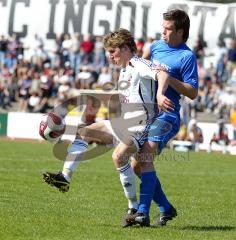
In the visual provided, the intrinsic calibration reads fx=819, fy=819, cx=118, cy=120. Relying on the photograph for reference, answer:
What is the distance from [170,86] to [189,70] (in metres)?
0.26

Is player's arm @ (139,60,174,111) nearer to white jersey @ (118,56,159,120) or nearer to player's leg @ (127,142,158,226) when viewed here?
white jersey @ (118,56,159,120)

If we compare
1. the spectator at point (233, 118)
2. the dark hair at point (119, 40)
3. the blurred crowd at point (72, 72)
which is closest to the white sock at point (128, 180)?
the dark hair at point (119, 40)

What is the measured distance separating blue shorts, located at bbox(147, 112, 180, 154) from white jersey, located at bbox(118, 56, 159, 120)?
12 centimetres

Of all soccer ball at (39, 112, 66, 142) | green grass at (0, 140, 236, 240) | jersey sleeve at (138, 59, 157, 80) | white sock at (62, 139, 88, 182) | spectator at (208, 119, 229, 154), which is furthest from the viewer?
spectator at (208, 119, 229, 154)

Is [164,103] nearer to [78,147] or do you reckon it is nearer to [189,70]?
[189,70]

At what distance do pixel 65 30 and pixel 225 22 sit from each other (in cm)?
596

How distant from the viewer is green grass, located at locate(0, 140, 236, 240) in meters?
7.75

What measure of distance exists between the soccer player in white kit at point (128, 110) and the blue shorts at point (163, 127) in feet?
0.20

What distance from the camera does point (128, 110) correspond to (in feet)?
27.3

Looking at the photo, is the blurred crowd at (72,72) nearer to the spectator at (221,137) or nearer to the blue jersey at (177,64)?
the spectator at (221,137)

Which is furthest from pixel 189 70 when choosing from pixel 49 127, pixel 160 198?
pixel 49 127

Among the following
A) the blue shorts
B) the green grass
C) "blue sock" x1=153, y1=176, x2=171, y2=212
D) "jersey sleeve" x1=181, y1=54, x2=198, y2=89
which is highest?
"jersey sleeve" x1=181, y1=54, x2=198, y2=89

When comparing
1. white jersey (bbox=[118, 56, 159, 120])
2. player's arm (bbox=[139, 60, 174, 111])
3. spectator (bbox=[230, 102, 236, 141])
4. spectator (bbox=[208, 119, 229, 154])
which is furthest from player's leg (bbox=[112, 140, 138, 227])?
spectator (bbox=[230, 102, 236, 141])

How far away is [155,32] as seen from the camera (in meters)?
28.4
